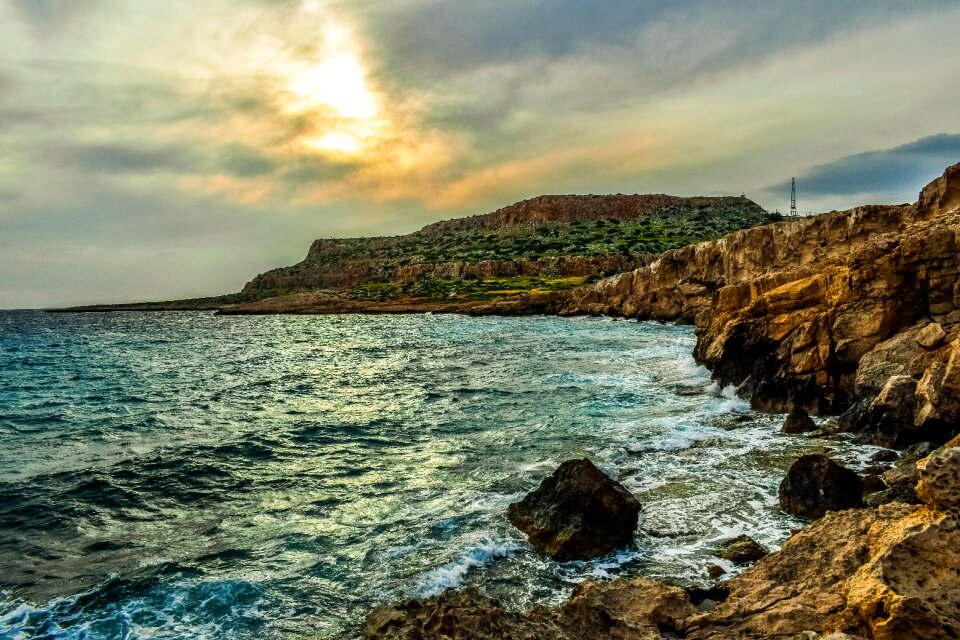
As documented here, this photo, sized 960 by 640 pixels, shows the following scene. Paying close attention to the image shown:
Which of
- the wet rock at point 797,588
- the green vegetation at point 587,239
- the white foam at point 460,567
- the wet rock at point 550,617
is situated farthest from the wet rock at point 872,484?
the green vegetation at point 587,239

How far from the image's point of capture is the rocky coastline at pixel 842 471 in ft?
19.0

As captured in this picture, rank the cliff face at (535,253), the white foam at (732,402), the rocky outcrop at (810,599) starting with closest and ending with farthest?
the rocky outcrop at (810,599) < the white foam at (732,402) < the cliff face at (535,253)

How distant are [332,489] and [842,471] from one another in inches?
461

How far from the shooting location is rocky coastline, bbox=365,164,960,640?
5.79 m

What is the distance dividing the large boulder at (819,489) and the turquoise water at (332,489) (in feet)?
1.64

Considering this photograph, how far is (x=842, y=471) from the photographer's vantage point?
1133cm

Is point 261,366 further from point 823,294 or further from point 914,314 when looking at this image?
point 914,314

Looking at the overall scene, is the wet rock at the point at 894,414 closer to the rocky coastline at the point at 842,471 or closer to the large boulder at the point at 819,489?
the rocky coastline at the point at 842,471

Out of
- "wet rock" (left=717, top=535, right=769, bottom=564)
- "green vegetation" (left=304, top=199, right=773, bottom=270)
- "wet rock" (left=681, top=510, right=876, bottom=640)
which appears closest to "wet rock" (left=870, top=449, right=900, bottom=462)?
"wet rock" (left=717, top=535, right=769, bottom=564)

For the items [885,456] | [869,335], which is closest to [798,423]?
[885,456]

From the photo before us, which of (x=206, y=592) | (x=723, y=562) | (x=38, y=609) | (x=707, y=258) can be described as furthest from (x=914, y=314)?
(x=707, y=258)

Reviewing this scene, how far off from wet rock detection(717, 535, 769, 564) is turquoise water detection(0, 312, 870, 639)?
0.35 metres

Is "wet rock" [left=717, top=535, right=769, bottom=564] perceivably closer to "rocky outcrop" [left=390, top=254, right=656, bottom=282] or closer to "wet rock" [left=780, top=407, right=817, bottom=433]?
"wet rock" [left=780, top=407, right=817, bottom=433]

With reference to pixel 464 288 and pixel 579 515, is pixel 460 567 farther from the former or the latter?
pixel 464 288
